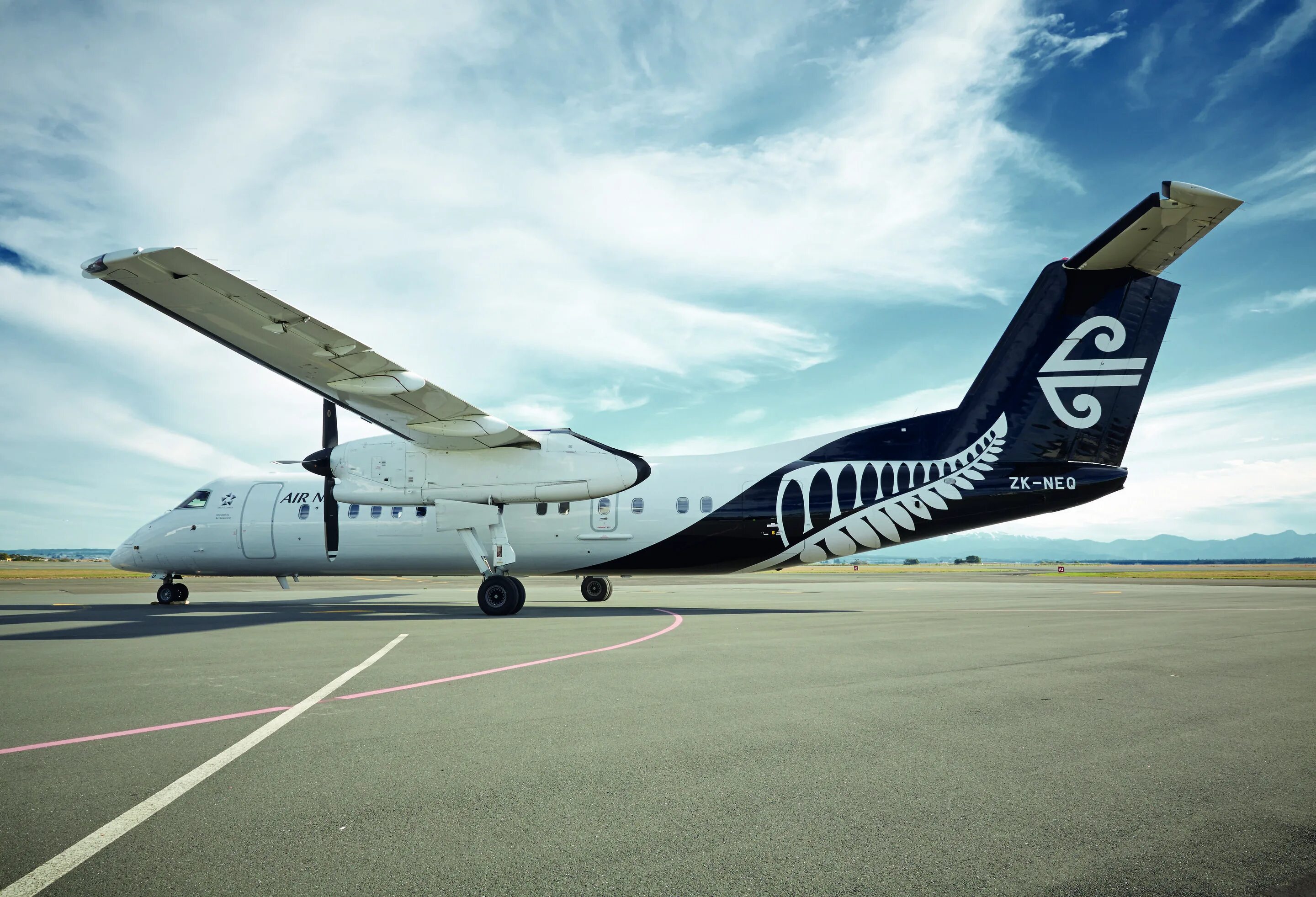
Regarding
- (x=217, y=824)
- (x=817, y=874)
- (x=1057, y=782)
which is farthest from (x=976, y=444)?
(x=217, y=824)

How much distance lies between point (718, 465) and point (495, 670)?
10.0 metres

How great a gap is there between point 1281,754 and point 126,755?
7217 millimetres

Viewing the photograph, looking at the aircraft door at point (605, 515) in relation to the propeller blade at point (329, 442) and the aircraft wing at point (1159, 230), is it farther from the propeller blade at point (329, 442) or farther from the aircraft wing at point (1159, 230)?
the aircraft wing at point (1159, 230)

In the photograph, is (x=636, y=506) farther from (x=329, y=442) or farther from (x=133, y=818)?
(x=133, y=818)

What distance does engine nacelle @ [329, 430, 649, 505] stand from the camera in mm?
15742

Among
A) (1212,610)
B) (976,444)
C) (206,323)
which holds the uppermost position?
(206,323)

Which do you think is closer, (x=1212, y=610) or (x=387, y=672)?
(x=387, y=672)

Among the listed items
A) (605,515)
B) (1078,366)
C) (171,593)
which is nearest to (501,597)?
(605,515)

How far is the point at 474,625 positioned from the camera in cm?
1267

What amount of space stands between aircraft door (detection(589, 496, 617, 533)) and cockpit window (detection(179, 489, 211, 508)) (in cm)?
1104

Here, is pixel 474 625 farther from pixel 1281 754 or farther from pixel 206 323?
pixel 1281 754

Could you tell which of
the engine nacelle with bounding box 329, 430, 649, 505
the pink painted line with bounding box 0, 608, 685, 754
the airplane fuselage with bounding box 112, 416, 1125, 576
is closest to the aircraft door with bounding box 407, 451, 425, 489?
the engine nacelle with bounding box 329, 430, 649, 505

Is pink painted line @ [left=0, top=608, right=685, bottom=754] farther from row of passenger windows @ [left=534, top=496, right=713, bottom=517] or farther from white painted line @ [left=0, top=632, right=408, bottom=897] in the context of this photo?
row of passenger windows @ [left=534, top=496, right=713, bottom=517]

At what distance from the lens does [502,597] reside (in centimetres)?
1526
